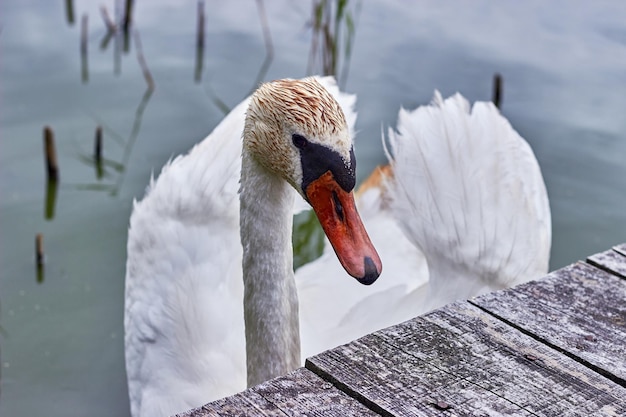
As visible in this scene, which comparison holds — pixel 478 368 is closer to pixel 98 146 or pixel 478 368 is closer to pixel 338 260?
pixel 338 260

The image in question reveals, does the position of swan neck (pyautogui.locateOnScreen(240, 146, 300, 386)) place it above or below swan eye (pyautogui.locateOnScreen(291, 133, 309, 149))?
below

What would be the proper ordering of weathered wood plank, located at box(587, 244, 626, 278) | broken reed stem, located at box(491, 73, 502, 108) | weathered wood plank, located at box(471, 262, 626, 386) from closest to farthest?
weathered wood plank, located at box(471, 262, 626, 386)
weathered wood plank, located at box(587, 244, 626, 278)
broken reed stem, located at box(491, 73, 502, 108)

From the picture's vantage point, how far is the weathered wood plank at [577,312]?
5.78ft

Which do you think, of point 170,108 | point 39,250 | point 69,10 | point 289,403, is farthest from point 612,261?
point 69,10

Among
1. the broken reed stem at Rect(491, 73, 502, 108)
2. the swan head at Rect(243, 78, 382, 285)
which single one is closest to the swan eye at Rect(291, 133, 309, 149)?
the swan head at Rect(243, 78, 382, 285)

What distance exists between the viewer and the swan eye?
252 centimetres

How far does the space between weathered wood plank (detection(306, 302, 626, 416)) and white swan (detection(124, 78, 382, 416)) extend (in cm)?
59

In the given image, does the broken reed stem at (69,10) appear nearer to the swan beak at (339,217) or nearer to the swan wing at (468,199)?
the swan wing at (468,199)

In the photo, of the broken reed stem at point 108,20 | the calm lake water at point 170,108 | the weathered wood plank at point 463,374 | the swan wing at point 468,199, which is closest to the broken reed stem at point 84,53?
the calm lake water at point 170,108

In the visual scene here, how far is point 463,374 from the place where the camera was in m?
1.67

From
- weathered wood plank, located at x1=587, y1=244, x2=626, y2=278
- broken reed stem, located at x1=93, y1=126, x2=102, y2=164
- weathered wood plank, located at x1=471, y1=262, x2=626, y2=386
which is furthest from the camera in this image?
broken reed stem, located at x1=93, y1=126, x2=102, y2=164

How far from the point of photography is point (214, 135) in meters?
3.92

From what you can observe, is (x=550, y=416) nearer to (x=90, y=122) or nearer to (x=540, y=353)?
(x=540, y=353)

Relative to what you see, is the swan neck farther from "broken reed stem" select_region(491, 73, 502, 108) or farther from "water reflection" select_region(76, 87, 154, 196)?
"broken reed stem" select_region(491, 73, 502, 108)
